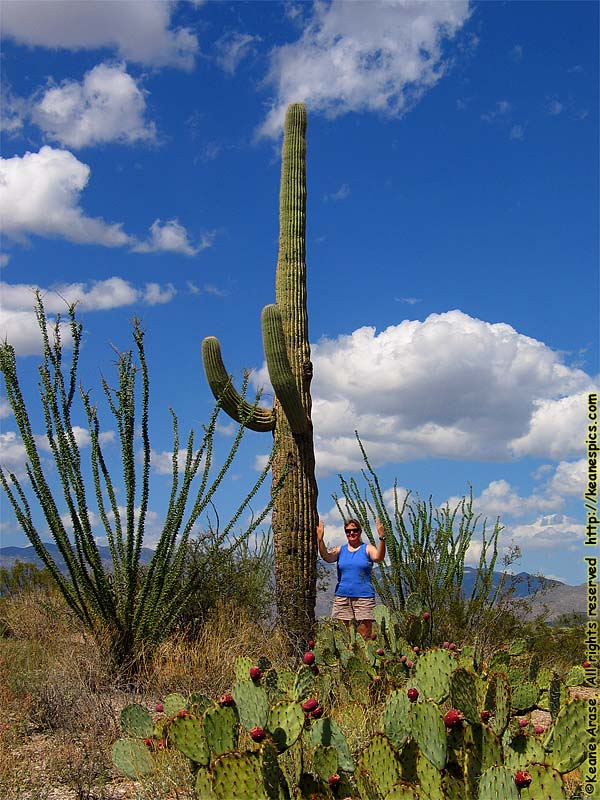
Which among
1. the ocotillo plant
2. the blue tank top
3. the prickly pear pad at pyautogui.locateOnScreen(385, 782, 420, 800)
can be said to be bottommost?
the prickly pear pad at pyautogui.locateOnScreen(385, 782, 420, 800)

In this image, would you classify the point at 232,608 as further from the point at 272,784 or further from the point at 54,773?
the point at 272,784

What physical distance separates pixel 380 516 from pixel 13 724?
5099mm

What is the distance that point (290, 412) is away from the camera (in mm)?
9688

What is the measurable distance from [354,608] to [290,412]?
8.34 ft

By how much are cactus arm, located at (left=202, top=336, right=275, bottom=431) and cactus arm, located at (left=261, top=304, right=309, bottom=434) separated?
2.14 ft

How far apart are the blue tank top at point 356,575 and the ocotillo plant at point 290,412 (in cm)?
129

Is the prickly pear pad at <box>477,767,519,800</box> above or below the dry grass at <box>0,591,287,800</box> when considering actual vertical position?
above

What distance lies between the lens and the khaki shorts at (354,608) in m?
8.18

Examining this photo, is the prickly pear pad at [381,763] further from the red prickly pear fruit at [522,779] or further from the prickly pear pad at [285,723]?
the red prickly pear fruit at [522,779]

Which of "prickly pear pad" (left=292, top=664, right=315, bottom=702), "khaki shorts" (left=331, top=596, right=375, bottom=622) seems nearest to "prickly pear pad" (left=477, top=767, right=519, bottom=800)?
"prickly pear pad" (left=292, top=664, right=315, bottom=702)

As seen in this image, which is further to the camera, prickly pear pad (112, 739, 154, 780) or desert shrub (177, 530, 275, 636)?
desert shrub (177, 530, 275, 636)

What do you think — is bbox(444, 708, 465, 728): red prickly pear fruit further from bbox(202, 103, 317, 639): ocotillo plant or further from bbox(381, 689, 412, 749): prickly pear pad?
bbox(202, 103, 317, 639): ocotillo plant

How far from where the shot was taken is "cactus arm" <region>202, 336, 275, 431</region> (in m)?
10.2

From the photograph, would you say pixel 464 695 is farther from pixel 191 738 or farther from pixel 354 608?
pixel 354 608
